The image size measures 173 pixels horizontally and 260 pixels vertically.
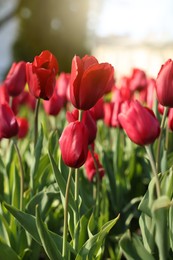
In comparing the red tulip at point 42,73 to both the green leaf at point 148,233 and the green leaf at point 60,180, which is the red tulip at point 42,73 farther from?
the green leaf at point 148,233

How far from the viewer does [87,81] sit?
2.54 feet

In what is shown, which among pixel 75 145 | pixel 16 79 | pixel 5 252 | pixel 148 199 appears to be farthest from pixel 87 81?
pixel 16 79

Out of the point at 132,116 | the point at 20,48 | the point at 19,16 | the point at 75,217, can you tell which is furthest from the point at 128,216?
the point at 19,16

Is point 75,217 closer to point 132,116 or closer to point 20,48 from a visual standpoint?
point 132,116

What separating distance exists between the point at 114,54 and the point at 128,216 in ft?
46.8

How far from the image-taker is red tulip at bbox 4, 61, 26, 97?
1229 mm

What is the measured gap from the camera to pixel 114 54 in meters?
15.3

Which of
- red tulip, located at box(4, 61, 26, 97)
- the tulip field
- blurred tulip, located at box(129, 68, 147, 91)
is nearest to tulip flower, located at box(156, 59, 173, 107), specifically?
the tulip field

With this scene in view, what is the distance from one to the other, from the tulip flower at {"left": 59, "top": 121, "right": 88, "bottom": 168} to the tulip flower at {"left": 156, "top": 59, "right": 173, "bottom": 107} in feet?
0.47

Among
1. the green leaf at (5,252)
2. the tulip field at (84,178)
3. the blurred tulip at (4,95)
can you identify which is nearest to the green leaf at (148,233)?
the tulip field at (84,178)

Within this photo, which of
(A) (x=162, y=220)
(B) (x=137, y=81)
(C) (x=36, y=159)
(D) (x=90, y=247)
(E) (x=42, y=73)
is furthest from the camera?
(B) (x=137, y=81)

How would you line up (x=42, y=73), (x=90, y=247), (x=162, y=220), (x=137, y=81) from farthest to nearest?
1. (x=137, y=81)
2. (x=42, y=73)
3. (x=90, y=247)
4. (x=162, y=220)

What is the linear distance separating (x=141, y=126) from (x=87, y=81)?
112 millimetres

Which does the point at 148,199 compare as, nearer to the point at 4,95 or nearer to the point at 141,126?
the point at 141,126
